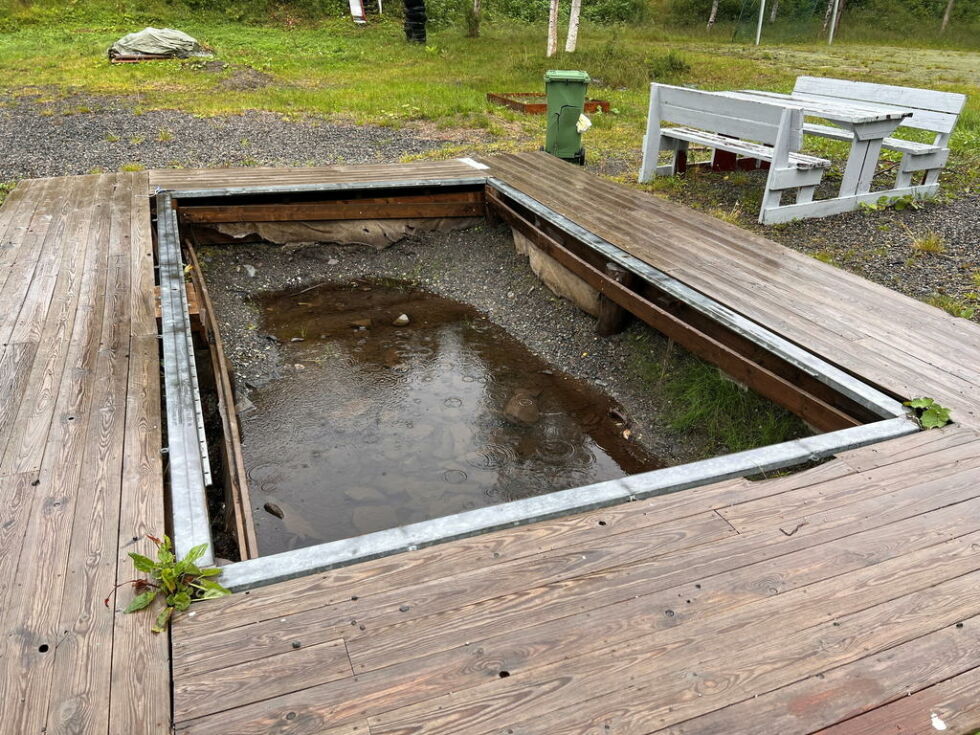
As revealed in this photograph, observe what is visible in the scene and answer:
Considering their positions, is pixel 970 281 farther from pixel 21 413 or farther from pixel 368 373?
pixel 21 413

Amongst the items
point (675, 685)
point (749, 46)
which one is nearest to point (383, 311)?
point (675, 685)

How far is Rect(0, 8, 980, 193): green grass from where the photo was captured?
1076cm

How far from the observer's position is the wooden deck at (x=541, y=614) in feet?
5.85

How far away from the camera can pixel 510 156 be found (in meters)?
7.93

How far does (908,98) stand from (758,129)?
2.09m

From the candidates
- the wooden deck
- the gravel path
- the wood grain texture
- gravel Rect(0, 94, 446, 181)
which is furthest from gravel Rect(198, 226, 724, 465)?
the wood grain texture

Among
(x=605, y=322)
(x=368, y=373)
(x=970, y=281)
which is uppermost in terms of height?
(x=970, y=281)

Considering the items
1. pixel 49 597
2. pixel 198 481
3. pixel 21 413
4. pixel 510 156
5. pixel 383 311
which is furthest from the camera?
pixel 510 156

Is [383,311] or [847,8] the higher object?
[847,8]

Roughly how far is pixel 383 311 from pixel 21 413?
3.42m

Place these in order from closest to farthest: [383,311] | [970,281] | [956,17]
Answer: [970,281] → [383,311] → [956,17]

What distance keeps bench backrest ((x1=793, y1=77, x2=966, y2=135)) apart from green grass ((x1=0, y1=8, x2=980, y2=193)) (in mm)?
969

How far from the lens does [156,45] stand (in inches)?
643

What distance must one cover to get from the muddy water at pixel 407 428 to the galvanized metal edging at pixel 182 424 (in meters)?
0.95
